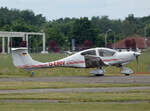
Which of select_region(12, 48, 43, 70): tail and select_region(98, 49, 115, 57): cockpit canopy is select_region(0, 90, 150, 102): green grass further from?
select_region(12, 48, 43, 70): tail

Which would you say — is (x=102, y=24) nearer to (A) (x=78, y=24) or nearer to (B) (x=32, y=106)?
(A) (x=78, y=24)

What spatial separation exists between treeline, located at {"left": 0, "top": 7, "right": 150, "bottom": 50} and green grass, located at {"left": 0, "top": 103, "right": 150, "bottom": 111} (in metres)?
75.0

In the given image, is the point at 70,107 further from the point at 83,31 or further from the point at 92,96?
the point at 83,31

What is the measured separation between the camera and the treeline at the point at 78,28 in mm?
108312

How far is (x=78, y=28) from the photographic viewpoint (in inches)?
4291

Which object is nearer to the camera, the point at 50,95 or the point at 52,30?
the point at 50,95

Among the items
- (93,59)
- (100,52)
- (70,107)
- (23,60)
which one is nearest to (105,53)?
(100,52)

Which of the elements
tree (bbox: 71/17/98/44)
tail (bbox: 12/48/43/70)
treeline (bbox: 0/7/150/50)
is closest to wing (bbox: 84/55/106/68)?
tail (bbox: 12/48/43/70)

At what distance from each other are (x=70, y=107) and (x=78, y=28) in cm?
9545

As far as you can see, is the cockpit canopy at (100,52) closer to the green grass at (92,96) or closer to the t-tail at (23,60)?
the t-tail at (23,60)

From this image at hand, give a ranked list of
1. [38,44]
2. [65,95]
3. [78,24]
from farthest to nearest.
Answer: [38,44], [78,24], [65,95]

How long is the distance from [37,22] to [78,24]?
6973 cm

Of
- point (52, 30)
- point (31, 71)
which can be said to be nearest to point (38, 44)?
point (52, 30)

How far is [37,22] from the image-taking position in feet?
582
